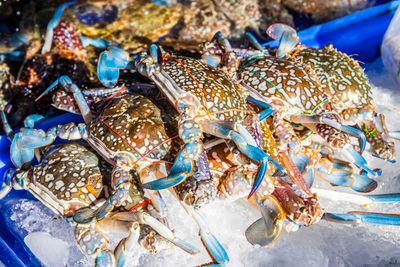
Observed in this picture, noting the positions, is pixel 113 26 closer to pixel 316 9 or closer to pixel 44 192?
pixel 44 192

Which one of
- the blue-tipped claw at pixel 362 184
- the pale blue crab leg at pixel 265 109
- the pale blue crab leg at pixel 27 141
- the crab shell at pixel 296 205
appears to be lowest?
the blue-tipped claw at pixel 362 184

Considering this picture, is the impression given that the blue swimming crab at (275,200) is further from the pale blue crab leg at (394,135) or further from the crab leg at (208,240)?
the pale blue crab leg at (394,135)

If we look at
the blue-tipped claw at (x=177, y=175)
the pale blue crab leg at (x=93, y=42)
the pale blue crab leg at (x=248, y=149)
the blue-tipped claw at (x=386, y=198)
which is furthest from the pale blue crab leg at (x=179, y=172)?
the pale blue crab leg at (x=93, y=42)

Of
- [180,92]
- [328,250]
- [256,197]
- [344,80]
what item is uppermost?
[180,92]

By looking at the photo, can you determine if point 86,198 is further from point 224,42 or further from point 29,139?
point 224,42

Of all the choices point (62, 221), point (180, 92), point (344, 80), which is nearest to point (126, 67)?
point (180, 92)

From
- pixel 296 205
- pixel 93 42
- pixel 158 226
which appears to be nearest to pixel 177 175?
pixel 158 226
